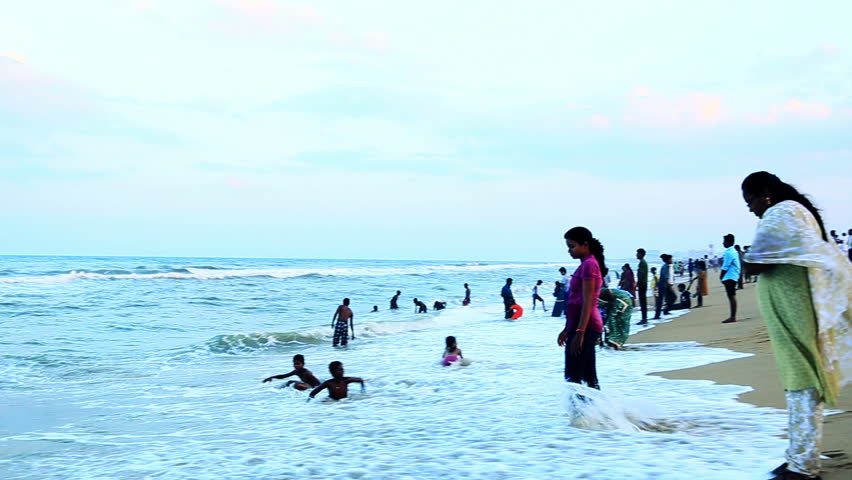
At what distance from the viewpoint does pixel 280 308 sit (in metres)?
30.1

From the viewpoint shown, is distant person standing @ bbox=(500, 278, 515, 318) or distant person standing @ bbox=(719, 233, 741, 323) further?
distant person standing @ bbox=(500, 278, 515, 318)

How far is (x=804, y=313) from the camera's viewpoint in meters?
3.47

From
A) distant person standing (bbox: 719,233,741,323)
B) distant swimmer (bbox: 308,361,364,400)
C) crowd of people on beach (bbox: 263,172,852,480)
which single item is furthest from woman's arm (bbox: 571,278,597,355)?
distant person standing (bbox: 719,233,741,323)

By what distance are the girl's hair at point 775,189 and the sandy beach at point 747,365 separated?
4.42 ft

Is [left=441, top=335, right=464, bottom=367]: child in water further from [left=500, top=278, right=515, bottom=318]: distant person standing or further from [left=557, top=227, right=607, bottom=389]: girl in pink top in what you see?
[left=500, top=278, right=515, bottom=318]: distant person standing

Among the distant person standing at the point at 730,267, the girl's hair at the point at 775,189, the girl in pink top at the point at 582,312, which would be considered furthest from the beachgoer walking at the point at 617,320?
the girl's hair at the point at 775,189

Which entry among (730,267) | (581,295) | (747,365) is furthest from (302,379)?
(730,267)

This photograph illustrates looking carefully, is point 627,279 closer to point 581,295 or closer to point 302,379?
point 302,379

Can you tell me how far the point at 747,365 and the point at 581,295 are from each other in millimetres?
3962

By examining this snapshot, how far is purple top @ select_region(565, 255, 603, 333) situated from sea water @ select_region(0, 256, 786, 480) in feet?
1.96

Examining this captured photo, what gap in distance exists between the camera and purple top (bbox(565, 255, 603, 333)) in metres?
5.50

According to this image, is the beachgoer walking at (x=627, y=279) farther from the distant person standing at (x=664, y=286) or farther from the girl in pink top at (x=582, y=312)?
the girl in pink top at (x=582, y=312)

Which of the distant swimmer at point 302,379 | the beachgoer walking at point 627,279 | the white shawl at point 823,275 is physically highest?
the white shawl at point 823,275

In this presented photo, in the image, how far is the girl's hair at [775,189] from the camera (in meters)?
3.69
